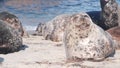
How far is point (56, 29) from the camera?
410 inches

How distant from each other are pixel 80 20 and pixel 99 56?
28.4 inches

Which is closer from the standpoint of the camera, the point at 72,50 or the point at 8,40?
the point at 72,50

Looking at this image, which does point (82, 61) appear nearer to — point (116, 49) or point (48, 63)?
point (48, 63)

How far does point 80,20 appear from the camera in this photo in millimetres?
7734

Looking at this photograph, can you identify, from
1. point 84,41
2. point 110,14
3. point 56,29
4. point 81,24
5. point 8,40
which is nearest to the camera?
point 84,41

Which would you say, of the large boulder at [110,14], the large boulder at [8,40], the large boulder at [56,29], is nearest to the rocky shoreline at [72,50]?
the large boulder at [8,40]

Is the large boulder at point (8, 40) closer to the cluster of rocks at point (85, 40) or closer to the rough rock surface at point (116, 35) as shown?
the cluster of rocks at point (85, 40)

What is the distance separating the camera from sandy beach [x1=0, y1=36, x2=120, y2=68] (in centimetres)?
716

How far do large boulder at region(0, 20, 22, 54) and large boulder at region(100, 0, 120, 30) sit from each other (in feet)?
12.3

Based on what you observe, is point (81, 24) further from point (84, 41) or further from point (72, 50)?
point (72, 50)

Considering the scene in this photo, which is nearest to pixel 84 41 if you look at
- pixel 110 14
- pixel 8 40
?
pixel 8 40

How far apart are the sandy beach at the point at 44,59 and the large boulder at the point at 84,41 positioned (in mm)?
169

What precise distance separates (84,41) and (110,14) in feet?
15.0

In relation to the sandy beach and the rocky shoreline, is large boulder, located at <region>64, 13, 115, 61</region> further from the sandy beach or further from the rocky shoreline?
the sandy beach
